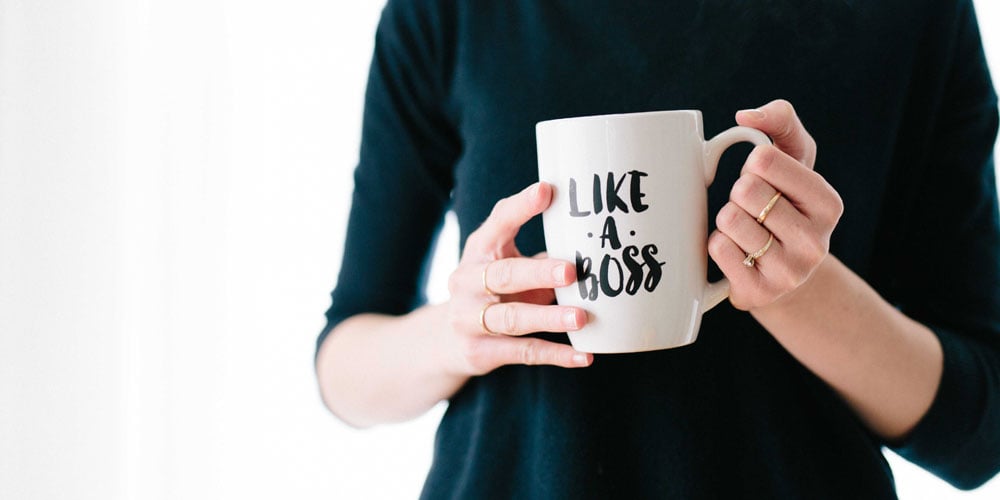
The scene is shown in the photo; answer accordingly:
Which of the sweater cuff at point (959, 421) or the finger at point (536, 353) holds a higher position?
the finger at point (536, 353)

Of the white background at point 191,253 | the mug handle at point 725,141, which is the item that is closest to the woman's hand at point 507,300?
the mug handle at point 725,141

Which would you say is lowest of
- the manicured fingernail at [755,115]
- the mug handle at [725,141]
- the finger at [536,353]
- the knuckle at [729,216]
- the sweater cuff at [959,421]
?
the sweater cuff at [959,421]

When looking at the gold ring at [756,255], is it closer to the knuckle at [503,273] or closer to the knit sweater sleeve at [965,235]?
the knuckle at [503,273]

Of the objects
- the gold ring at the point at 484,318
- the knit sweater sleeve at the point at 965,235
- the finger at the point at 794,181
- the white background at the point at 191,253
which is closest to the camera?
the finger at the point at 794,181

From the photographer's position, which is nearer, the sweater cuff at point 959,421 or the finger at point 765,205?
the finger at point 765,205

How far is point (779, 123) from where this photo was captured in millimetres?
543

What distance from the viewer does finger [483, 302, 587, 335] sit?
1.86 ft

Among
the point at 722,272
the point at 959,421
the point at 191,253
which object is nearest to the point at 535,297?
the point at 722,272

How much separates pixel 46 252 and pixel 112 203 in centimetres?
13

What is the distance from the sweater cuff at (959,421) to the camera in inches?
27.8

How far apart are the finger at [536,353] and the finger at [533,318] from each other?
0.03m

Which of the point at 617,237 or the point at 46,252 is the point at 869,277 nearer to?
the point at 617,237

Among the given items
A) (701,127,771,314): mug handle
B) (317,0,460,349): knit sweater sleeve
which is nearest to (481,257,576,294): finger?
(701,127,771,314): mug handle

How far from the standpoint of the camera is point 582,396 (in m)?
0.70
